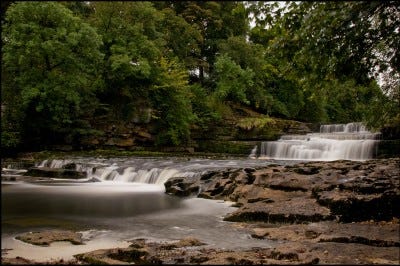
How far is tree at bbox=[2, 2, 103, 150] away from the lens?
23094 millimetres

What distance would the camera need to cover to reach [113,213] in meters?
11.4

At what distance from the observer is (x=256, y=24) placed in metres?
8.13

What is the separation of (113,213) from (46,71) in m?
17.5

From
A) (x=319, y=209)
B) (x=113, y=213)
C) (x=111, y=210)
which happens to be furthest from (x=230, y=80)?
(x=319, y=209)

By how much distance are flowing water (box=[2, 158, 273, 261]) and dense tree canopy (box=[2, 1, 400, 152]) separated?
3.98 metres

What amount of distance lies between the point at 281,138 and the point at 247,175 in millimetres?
18710

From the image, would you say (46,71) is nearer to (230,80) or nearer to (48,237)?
(230,80)

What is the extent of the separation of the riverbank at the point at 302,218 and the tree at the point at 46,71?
13.1 metres

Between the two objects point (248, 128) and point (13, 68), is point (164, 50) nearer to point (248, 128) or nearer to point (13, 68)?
point (248, 128)

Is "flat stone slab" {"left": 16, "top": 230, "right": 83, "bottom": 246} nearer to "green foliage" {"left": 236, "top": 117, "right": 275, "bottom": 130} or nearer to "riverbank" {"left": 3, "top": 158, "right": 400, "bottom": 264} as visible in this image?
"riverbank" {"left": 3, "top": 158, "right": 400, "bottom": 264}

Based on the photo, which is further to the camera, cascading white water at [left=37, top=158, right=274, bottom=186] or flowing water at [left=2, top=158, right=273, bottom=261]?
cascading white water at [left=37, top=158, right=274, bottom=186]

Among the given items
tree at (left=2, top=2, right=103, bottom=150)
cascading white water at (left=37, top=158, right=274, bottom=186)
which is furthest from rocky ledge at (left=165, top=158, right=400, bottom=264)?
tree at (left=2, top=2, right=103, bottom=150)

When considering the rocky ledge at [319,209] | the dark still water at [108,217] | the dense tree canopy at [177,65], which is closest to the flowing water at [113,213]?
the dark still water at [108,217]

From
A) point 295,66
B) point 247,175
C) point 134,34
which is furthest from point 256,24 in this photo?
point 134,34
